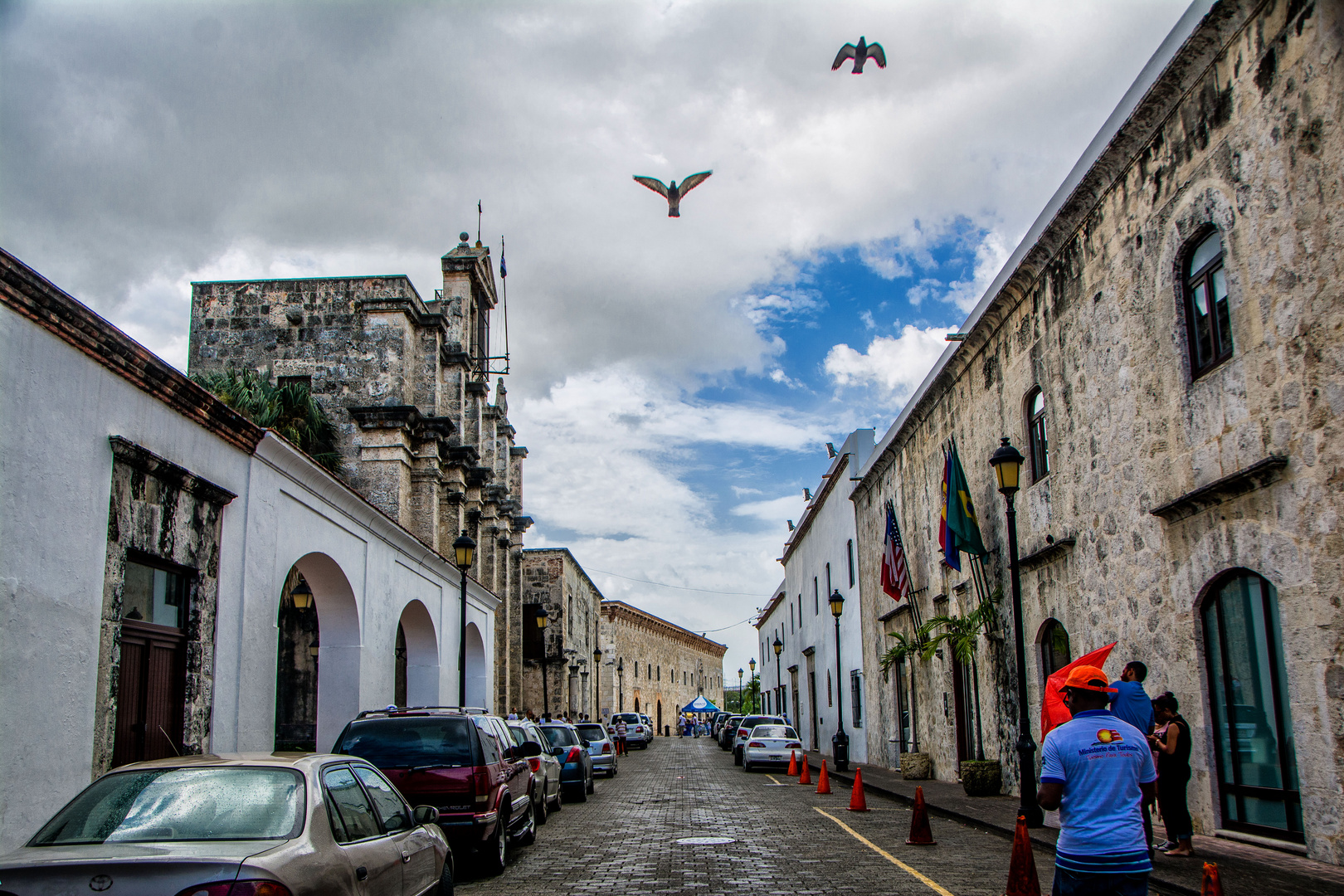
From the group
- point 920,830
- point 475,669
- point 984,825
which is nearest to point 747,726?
point 475,669

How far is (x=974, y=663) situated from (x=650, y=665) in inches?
2494

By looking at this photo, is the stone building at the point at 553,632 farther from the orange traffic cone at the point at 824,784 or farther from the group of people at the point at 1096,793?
the group of people at the point at 1096,793

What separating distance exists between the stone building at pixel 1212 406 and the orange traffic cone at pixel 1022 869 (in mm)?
2789

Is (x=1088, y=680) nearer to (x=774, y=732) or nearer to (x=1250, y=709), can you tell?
(x=1250, y=709)

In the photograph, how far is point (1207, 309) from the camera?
36.0ft

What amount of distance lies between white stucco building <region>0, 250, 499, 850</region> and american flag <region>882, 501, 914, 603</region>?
12.0 meters

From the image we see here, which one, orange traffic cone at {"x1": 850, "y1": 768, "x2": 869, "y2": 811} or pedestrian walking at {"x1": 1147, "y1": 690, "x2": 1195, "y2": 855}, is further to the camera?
orange traffic cone at {"x1": 850, "y1": 768, "x2": 869, "y2": 811}

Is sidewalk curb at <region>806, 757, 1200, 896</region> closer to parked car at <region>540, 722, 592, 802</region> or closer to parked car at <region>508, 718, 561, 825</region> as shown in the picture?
parked car at <region>508, 718, 561, 825</region>

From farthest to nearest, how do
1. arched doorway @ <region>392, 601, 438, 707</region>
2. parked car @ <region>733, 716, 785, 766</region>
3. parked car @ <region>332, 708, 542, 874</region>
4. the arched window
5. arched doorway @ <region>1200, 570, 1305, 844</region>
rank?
parked car @ <region>733, 716, 785, 766</region> → arched doorway @ <region>392, 601, 438, 707</region> → the arched window → parked car @ <region>332, 708, 542, 874</region> → arched doorway @ <region>1200, 570, 1305, 844</region>

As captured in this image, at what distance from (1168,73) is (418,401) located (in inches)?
953

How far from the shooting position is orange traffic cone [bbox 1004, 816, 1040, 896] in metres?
8.04

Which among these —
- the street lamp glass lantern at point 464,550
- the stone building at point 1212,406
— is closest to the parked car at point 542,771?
the street lamp glass lantern at point 464,550

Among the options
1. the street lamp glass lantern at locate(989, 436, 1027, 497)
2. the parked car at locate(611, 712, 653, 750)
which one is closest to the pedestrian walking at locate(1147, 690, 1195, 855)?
the street lamp glass lantern at locate(989, 436, 1027, 497)

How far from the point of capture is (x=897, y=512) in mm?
25641
